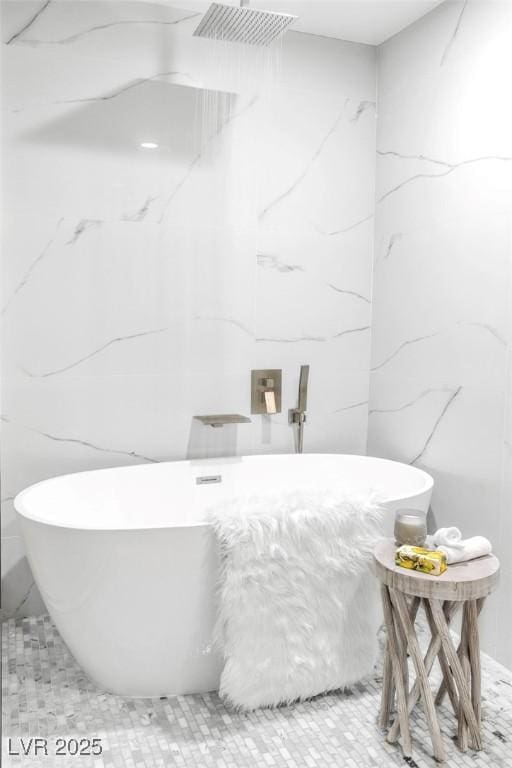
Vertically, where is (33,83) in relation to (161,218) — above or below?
above

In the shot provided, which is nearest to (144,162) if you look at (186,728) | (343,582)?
(343,582)

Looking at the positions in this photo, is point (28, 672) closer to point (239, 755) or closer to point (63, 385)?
point (239, 755)

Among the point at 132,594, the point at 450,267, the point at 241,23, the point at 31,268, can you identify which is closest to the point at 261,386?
the point at 450,267

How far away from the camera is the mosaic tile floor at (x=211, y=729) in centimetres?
197

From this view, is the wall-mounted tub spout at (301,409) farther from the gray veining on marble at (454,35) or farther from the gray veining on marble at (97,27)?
the gray veining on marble at (97,27)

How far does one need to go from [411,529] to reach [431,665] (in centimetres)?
39

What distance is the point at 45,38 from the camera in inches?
109

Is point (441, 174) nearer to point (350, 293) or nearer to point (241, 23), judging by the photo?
point (350, 293)

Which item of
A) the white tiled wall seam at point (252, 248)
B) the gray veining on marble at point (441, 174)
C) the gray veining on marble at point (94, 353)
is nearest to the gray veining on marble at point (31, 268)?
the white tiled wall seam at point (252, 248)

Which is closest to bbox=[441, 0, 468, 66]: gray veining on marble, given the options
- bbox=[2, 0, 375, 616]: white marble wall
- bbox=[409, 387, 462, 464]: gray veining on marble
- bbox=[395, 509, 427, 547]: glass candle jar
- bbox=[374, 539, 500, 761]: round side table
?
bbox=[2, 0, 375, 616]: white marble wall

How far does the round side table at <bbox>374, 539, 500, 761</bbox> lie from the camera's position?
192cm

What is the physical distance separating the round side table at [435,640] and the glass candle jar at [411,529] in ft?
0.21

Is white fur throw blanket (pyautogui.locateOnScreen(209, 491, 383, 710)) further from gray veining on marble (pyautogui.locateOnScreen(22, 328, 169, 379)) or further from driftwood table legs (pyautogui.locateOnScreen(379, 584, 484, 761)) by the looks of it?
gray veining on marble (pyautogui.locateOnScreen(22, 328, 169, 379))

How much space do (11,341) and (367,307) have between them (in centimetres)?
173
